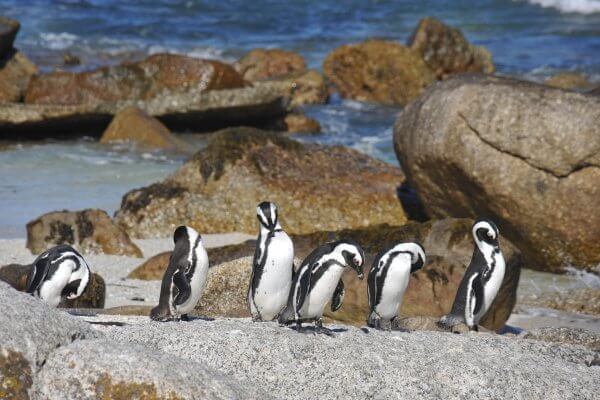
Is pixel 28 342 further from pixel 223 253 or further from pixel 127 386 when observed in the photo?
pixel 223 253

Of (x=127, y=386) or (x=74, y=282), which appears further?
(x=74, y=282)

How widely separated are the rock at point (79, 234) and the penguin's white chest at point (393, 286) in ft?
15.3

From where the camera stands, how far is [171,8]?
136 ft

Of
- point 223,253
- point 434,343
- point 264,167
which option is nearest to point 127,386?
point 434,343

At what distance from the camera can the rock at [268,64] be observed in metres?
26.1

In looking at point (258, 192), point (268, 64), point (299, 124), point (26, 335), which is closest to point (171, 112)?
point (299, 124)

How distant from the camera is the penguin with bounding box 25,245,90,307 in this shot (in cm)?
757

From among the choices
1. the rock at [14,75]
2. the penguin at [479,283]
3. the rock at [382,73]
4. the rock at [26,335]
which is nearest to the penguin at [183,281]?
the rock at [26,335]

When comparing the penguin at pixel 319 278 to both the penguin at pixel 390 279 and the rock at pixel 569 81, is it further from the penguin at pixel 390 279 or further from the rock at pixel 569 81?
the rock at pixel 569 81

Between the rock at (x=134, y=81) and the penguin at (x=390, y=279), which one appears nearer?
the penguin at (x=390, y=279)

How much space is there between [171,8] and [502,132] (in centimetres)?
3101

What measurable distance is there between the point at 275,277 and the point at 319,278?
38cm

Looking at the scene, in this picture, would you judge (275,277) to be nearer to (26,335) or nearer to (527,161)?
(26,335)

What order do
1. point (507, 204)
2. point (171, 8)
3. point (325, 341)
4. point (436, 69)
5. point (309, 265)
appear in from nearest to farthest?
point (325, 341), point (309, 265), point (507, 204), point (436, 69), point (171, 8)
